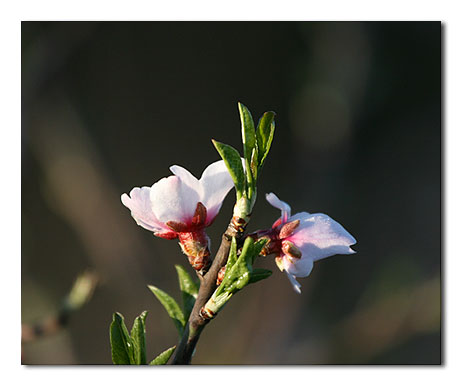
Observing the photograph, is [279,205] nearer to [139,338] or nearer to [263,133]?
[263,133]

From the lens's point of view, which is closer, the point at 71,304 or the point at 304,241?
the point at 304,241

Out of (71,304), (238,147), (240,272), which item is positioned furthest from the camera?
(238,147)

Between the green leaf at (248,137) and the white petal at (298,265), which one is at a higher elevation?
the green leaf at (248,137)

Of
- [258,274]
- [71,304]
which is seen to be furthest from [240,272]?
[71,304]

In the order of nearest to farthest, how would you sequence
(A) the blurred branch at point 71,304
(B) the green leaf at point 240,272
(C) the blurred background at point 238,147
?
1. (B) the green leaf at point 240,272
2. (A) the blurred branch at point 71,304
3. (C) the blurred background at point 238,147

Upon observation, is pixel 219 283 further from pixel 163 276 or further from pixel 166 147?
pixel 163 276

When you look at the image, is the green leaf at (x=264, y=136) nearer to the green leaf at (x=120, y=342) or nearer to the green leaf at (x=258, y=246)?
the green leaf at (x=258, y=246)

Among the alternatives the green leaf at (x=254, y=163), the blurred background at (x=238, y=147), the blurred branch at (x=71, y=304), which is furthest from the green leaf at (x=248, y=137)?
the blurred background at (x=238, y=147)
